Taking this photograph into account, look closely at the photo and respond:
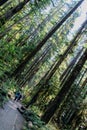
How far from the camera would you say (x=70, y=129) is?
28531 millimetres

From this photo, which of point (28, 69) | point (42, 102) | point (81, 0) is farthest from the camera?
point (28, 69)

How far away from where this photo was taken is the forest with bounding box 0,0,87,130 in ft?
47.6

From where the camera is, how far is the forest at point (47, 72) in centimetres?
1450

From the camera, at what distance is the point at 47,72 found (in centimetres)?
3888

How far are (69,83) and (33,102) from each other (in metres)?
13.9

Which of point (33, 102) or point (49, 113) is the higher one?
point (49, 113)

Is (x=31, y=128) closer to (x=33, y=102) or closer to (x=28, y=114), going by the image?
(x=28, y=114)

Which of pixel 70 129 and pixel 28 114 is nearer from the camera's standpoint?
pixel 28 114

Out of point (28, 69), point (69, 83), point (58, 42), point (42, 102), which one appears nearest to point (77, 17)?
point (58, 42)

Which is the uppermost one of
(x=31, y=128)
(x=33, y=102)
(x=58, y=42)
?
(x=31, y=128)

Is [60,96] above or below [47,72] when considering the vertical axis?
above

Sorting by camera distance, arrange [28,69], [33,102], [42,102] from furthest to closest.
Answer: [28,69] < [42,102] < [33,102]

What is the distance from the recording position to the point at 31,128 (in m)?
11.9

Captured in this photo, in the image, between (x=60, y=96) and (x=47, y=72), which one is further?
(x=47, y=72)
